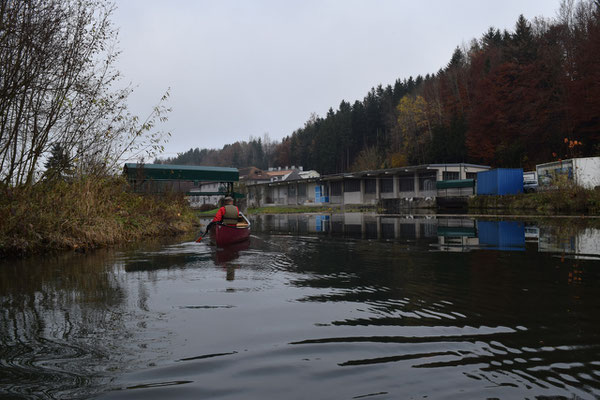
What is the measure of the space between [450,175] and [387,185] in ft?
25.8

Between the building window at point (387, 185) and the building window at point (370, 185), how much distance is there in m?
0.96

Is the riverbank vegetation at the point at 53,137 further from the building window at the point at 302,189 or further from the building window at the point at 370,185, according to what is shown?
the building window at the point at 302,189

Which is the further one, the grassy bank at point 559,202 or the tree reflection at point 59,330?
the grassy bank at point 559,202

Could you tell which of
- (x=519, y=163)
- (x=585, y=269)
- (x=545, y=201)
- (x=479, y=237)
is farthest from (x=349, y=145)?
(x=585, y=269)

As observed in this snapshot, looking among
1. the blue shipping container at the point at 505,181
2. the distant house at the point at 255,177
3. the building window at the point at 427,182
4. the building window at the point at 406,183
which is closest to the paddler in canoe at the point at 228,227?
the blue shipping container at the point at 505,181

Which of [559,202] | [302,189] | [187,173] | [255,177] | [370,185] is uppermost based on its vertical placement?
[255,177]

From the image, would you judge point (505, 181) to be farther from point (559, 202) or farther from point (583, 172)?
point (559, 202)

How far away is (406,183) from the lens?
45.2 meters

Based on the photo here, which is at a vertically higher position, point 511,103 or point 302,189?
point 511,103

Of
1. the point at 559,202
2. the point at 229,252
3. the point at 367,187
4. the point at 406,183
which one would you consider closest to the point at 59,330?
the point at 229,252

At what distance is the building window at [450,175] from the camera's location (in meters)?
41.2

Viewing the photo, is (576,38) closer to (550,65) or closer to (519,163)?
(550,65)

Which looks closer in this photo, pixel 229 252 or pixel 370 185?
pixel 229 252

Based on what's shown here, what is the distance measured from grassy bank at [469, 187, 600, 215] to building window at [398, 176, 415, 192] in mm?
16010
